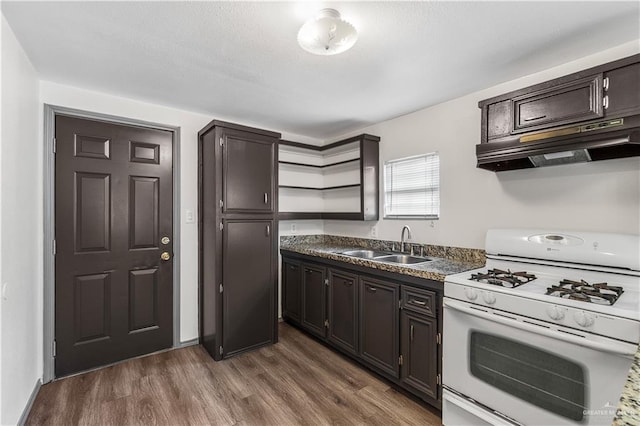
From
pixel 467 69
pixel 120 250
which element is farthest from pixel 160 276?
pixel 467 69

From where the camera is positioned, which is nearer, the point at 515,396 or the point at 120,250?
the point at 515,396

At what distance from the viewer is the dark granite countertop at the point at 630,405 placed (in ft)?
1.82

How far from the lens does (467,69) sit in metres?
2.21

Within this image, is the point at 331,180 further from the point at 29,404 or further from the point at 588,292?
the point at 29,404

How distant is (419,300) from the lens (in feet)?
7.11

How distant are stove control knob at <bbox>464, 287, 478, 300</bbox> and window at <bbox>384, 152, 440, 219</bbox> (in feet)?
3.80

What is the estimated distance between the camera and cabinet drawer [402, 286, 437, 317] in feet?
6.83

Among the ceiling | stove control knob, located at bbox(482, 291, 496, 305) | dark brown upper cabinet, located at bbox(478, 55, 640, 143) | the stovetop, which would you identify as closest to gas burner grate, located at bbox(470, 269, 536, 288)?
the stovetop

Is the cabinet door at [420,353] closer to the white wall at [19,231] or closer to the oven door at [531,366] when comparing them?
the oven door at [531,366]

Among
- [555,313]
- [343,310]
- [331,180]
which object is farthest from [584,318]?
[331,180]

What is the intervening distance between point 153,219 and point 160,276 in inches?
22.3

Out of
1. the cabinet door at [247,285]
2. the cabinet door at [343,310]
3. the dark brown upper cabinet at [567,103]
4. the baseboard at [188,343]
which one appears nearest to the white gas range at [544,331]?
the dark brown upper cabinet at [567,103]

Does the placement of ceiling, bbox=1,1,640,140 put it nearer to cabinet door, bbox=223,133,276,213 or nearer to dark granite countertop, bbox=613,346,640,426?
cabinet door, bbox=223,133,276,213

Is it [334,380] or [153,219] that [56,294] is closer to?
[153,219]
